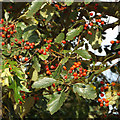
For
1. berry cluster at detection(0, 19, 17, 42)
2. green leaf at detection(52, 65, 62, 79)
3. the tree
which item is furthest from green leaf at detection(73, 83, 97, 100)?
berry cluster at detection(0, 19, 17, 42)

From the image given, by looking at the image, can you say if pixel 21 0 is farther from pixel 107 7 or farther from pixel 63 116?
pixel 63 116

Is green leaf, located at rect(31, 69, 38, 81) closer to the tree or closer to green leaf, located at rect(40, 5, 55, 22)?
the tree

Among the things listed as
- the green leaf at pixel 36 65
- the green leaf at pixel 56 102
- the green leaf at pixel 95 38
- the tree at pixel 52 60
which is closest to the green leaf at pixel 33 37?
the tree at pixel 52 60

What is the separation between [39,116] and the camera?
2.92 m

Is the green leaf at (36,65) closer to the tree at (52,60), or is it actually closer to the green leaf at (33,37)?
the tree at (52,60)

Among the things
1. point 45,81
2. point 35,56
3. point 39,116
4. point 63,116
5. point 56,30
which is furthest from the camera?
point 63,116

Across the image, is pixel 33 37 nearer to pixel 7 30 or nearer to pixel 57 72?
pixel 7 30

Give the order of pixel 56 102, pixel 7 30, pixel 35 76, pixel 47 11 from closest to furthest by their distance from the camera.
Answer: pixel 56 102, pixel 47 11, pixel 35 76, pixel 7 30

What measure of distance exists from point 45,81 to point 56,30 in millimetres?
781

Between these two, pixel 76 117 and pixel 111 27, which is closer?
pixel 111 27

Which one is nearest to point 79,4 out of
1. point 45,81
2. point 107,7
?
point 107,7

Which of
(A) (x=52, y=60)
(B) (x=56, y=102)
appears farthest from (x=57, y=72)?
(A) (x=52, y=60)

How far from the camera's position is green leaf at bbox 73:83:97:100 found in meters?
1.09

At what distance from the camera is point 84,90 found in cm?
111
